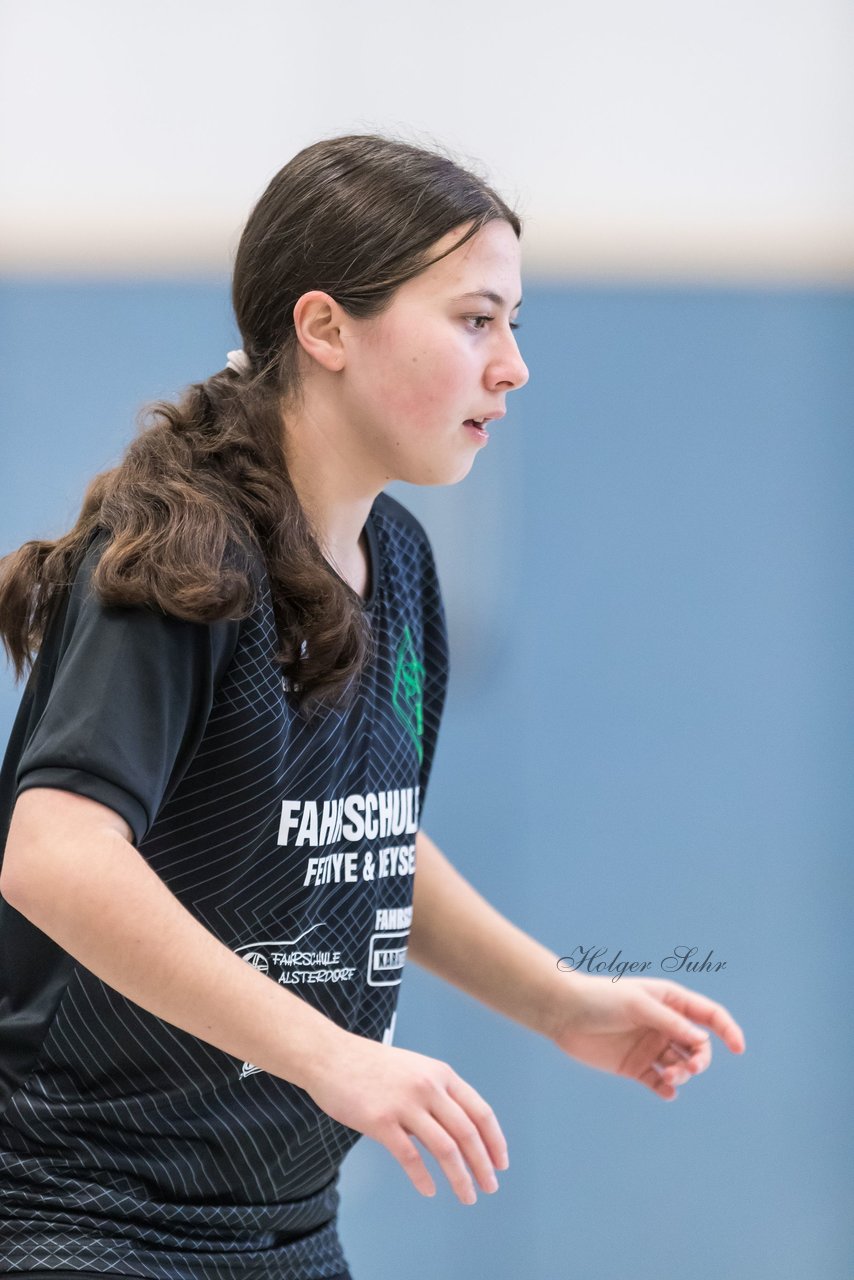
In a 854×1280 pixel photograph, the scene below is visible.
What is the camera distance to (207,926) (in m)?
1.04

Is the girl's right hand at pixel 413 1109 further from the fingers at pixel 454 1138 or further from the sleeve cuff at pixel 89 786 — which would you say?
the sleeve cuff at pixel 89 786

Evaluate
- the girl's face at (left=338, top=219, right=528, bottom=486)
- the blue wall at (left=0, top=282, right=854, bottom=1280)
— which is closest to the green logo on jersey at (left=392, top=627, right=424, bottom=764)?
the girl's face at (left=338, top=219, right=528, bottom=486)

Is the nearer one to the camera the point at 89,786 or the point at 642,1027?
the point at 89,786

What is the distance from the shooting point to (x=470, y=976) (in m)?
1.30

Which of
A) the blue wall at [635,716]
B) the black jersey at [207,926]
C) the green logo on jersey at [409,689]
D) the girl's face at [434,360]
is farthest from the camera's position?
the blue wall at [635,716]

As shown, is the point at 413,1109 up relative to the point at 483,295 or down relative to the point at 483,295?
down

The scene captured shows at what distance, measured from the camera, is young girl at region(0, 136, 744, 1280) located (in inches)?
32.7

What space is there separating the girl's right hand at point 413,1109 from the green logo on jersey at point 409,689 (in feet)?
1.44

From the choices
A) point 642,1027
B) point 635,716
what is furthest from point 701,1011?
point 635,716

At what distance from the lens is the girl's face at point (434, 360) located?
3.63ft

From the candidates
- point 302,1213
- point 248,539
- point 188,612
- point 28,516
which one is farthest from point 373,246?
point 28,516

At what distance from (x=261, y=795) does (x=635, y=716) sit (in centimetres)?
142

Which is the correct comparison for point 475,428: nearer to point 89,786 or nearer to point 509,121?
point 89,786

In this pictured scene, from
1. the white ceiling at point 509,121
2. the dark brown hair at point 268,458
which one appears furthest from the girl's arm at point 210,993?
the white ceiling at point 509,121
